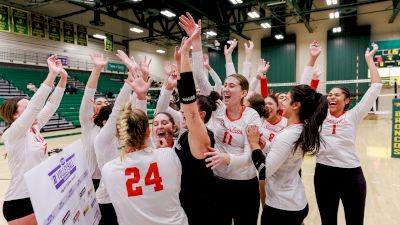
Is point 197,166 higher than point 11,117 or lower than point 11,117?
lower

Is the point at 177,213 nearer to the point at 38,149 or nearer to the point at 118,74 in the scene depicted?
the point at 38,149

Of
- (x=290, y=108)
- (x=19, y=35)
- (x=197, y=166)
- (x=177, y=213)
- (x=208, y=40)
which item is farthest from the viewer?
(x=208, y=40)

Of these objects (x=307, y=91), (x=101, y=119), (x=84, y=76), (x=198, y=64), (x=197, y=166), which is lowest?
(x=197, y=166)

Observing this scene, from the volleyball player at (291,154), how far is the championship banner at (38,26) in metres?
18.8

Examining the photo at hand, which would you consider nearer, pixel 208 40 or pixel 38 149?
pixel 38 149

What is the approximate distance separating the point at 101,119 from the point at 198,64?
119 centimetres

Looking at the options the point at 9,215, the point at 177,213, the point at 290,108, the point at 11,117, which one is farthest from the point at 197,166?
the point at 11,117

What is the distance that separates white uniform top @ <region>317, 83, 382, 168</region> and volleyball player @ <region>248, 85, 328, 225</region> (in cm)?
91

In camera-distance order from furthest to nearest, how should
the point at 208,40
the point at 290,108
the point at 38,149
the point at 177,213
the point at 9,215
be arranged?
the point at 208,40
the point at 38,149
the point at 9,215
the point at 290,108
the point at 177,213

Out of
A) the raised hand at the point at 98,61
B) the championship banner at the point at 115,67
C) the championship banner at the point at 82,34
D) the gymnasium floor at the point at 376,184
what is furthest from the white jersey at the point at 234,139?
the championship banner at the point at 115,67

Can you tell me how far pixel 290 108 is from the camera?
2.07 meters

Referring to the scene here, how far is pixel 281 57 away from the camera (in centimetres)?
2106

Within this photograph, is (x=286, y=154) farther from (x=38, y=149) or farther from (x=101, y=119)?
(x=38, y=149)

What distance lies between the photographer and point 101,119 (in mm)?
2850
